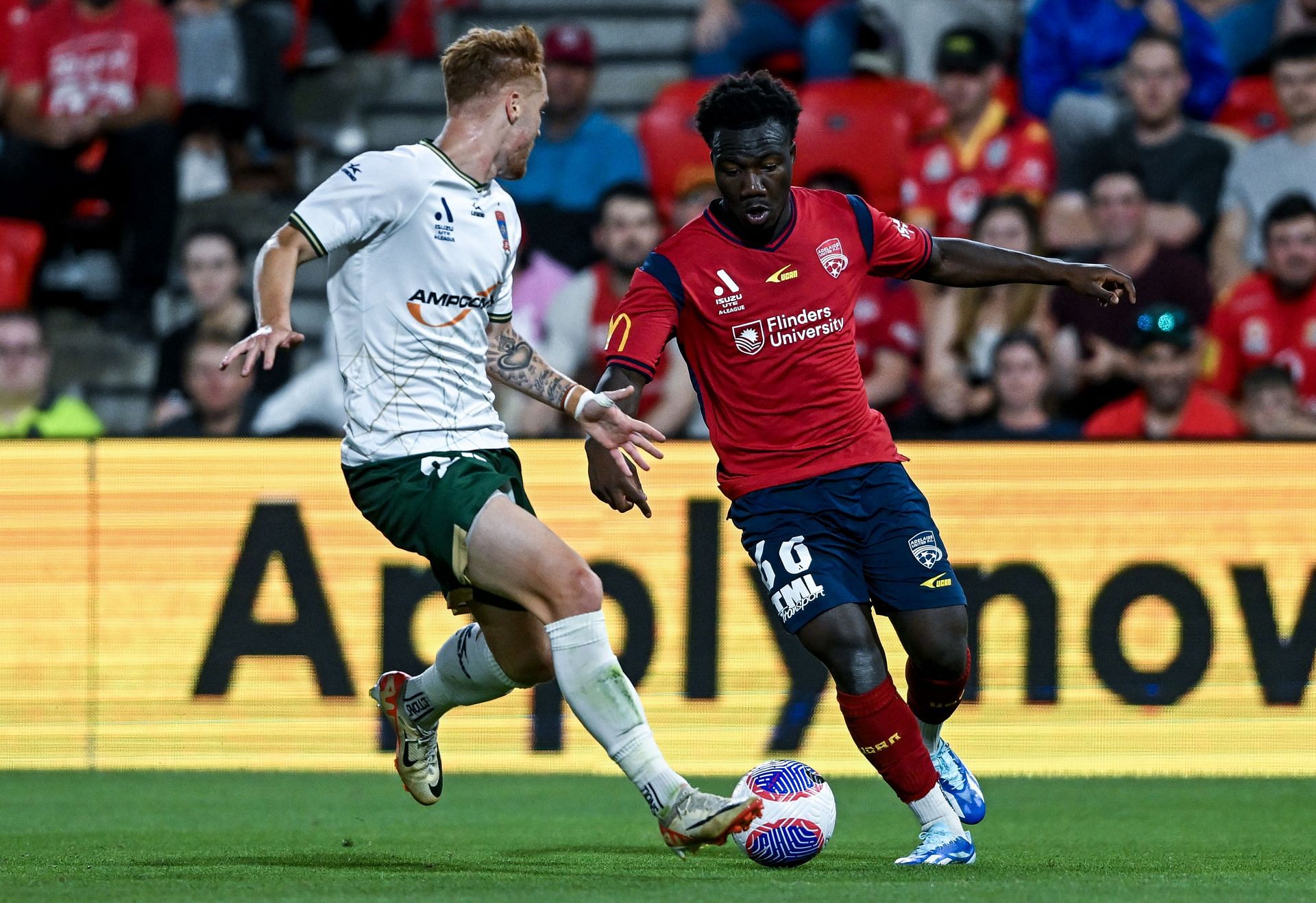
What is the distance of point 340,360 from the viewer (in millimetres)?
5688

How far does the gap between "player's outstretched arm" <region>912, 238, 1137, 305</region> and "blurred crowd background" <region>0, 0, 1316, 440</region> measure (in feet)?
9.60

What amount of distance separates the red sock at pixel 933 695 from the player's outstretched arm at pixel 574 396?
3.85ft

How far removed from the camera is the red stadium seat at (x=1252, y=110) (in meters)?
11.7

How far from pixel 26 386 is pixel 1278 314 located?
7054 mm

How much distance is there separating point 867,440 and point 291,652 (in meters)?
3.85

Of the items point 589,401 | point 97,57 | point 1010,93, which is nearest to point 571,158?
point 1010,93

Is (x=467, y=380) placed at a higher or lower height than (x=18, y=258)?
higher

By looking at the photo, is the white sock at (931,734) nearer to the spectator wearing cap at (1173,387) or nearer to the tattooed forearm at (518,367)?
the tattooed forearm at (518,367)

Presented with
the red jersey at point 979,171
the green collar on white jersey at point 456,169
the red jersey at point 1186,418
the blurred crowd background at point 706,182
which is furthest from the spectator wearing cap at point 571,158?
the green collar on white jersey at point 456,169

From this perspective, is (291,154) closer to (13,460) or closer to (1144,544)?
(13,460)

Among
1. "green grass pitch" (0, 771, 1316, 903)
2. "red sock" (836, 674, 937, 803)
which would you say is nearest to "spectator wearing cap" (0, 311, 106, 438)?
"green grass pitch" (0, 771, 1316, 903)

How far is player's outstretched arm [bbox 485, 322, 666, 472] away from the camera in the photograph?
5422mm

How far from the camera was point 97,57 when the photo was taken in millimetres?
12547

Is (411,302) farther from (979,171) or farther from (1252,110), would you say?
(1252,110)
